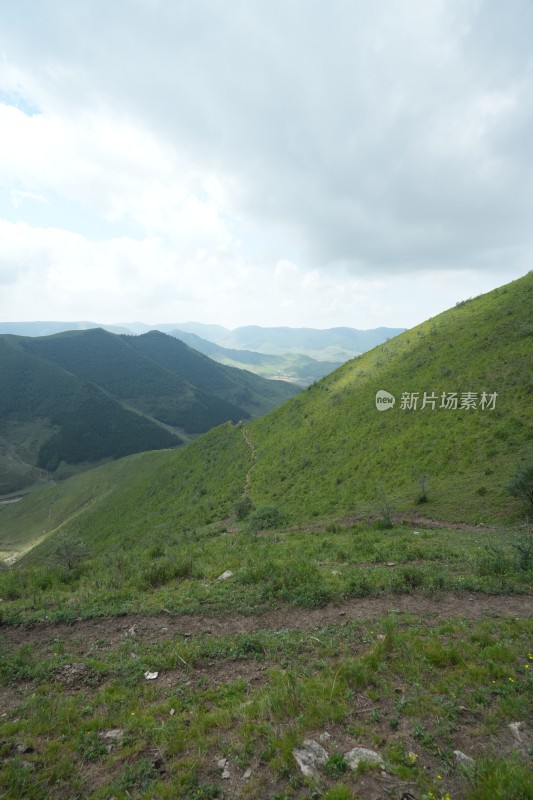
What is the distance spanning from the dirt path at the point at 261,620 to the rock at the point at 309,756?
4407mm

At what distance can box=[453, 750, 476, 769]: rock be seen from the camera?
201 inches

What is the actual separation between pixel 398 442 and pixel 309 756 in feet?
92.0

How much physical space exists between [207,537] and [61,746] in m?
21.5

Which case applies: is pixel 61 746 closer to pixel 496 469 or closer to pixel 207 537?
pixel 207 537

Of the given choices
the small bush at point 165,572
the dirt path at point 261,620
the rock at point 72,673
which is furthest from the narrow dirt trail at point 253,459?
the rock at point 72,673

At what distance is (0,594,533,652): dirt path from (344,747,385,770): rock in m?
4.61

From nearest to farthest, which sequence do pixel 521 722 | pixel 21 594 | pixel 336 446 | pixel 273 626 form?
pixel 521 722 < pixel 273 626 < pixel 21 594 < pixel 336 446

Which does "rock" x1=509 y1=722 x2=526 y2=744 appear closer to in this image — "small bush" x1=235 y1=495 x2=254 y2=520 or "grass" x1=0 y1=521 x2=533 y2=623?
"grass" x1=0 y1=521 x2=533 y2=623

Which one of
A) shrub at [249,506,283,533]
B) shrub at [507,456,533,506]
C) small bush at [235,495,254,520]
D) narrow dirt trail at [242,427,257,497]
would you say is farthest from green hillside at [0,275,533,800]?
narrow dirt trail at [242,427,257,497]

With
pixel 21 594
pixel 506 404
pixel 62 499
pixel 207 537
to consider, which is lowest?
pixel 62 499

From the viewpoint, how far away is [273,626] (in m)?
10.5

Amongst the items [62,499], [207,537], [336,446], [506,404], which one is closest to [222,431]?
[336,446]

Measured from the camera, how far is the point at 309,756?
564cm

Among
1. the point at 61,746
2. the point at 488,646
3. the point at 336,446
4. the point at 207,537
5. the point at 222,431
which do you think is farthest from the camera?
the point at 222,431
